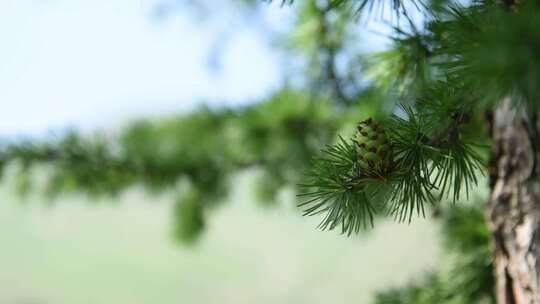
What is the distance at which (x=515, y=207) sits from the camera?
0.39 meters

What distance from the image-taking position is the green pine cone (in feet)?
0.84

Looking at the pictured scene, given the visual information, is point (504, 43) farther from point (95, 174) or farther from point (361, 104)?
point (95, 174)

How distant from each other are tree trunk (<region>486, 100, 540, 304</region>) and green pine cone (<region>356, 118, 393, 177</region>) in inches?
6.5

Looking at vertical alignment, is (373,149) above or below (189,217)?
below

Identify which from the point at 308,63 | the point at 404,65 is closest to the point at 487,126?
the point at 404,65

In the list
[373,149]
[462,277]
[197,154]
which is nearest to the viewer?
[373,149]

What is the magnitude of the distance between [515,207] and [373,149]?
18cm

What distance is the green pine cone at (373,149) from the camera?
26 cm

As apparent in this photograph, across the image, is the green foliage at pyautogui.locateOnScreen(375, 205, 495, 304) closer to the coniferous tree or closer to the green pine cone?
the coniferous tree

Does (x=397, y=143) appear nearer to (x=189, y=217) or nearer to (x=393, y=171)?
(x=393, y=171)

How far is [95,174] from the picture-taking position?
81cm

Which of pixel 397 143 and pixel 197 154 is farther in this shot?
pixel 197 154

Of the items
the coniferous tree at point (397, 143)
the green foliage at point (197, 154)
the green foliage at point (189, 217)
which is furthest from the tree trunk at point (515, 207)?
the green foliage at point (189, 217)

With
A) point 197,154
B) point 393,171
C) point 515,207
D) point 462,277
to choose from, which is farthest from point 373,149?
point 197,154
